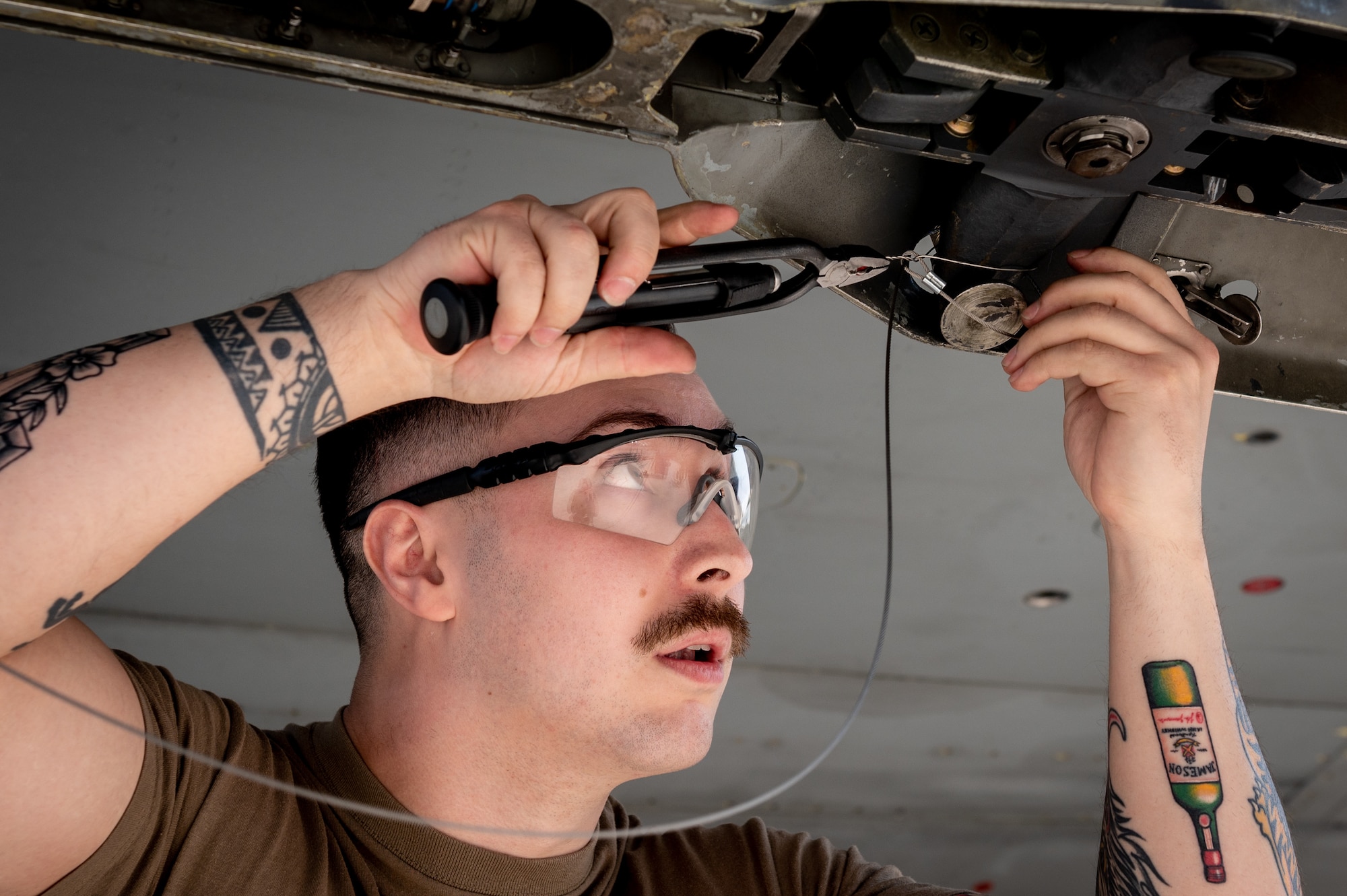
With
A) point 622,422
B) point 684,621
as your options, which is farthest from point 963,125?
point 684,621

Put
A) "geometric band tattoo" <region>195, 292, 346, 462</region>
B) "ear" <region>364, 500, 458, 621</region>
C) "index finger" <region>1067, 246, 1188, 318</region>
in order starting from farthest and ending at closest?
"ear" <region>364, 500, 458, 621</region> < "index finger" <region>1067, 246, 1188, 318</region> < "geometric band tattoo" <region>195, 292, 346, 462</region>

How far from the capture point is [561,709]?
1.51m

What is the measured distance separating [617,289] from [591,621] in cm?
57

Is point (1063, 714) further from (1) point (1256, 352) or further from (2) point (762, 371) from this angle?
(1) point (1256, 352)

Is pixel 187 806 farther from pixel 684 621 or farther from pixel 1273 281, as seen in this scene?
pixel 1273 281

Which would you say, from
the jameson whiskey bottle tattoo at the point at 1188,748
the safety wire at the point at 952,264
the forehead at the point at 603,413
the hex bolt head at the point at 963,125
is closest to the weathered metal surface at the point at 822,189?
the safety wire at the point at 952,264

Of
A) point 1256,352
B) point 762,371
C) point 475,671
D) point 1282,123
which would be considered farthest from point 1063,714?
point 1282,123

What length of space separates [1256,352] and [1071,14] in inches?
26.5

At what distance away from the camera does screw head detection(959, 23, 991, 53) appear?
103 cm

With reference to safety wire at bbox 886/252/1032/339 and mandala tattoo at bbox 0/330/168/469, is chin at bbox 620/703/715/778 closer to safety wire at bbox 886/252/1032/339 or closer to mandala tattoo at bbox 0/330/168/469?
safety wire at bbox 886/252/1032/339

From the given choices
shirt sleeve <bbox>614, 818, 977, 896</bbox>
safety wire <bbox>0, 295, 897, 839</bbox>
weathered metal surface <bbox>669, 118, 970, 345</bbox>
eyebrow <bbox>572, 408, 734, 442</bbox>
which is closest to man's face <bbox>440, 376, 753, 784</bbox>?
eyebrow <bbox>572, 408, 734, 442</bbox>

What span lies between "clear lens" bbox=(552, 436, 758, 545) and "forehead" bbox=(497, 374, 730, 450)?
52mm

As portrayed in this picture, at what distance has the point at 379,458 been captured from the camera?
1.73 m

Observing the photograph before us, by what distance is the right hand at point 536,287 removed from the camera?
109 centimetres
